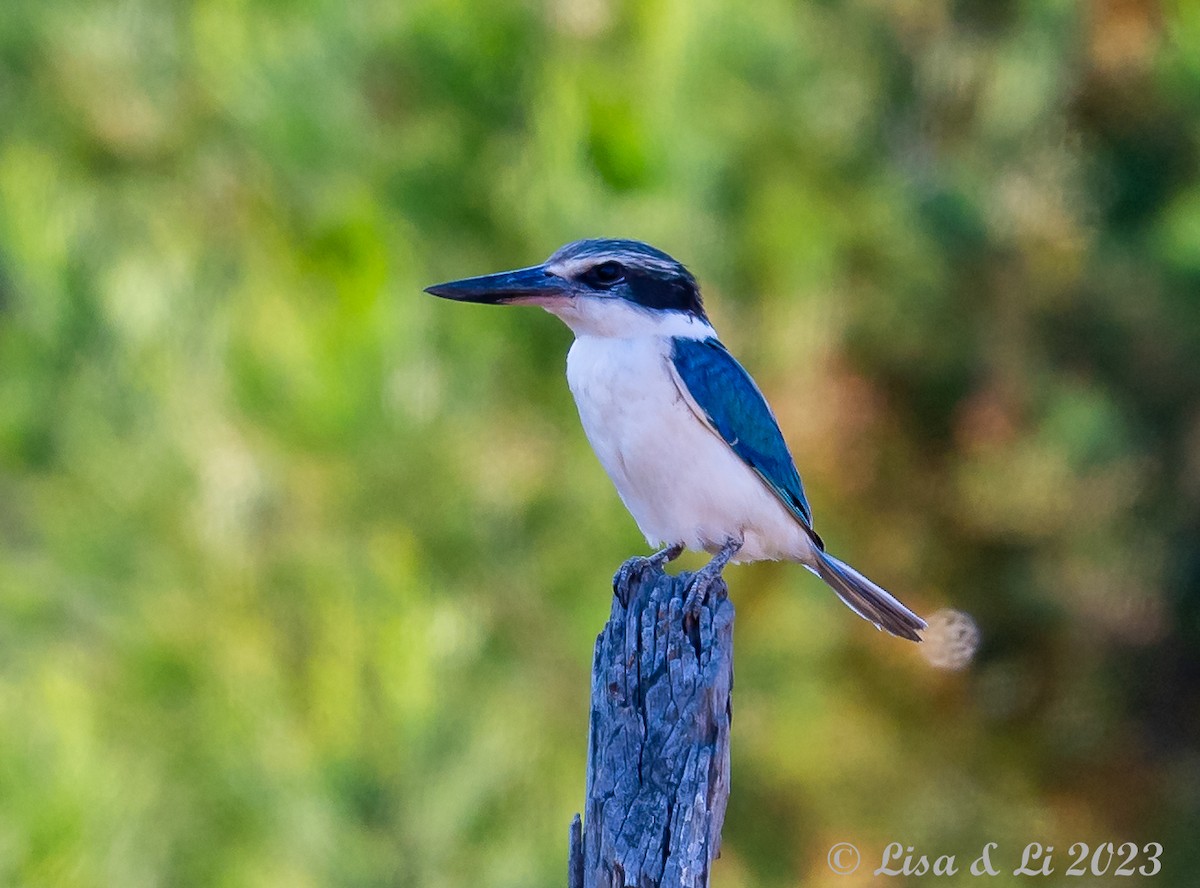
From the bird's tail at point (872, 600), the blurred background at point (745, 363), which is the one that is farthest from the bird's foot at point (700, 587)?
the blurred background at point (745, 363)

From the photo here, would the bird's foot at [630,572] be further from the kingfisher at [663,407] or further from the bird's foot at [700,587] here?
the bird's foot at [700,587]

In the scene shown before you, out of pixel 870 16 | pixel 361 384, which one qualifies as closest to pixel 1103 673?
pixel 870 16

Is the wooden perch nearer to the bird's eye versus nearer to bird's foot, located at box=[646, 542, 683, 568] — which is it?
bird's foot, located at box=[646, 542, 683, 568]

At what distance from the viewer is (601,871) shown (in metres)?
1.99

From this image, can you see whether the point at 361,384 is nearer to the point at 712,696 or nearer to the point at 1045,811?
the point at 712,696

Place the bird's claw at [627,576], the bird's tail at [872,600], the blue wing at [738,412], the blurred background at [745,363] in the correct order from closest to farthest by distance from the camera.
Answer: the bird's claw at [627,576] → the blue wing at [738,412] → the bird's tail at [872,600] → the blurred background at [745,363]

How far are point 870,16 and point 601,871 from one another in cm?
310

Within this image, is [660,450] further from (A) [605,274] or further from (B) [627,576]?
(A) [605,274]

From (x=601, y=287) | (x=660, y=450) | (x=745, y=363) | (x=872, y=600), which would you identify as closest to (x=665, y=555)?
(x=660, y=450)

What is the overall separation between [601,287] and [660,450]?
354 millimetres

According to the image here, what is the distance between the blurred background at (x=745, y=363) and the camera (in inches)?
152

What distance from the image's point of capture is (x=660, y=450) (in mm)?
2801

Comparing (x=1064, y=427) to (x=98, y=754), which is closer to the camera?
(x=98, y=754)

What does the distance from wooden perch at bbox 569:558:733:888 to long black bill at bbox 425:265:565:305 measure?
2.45ft
